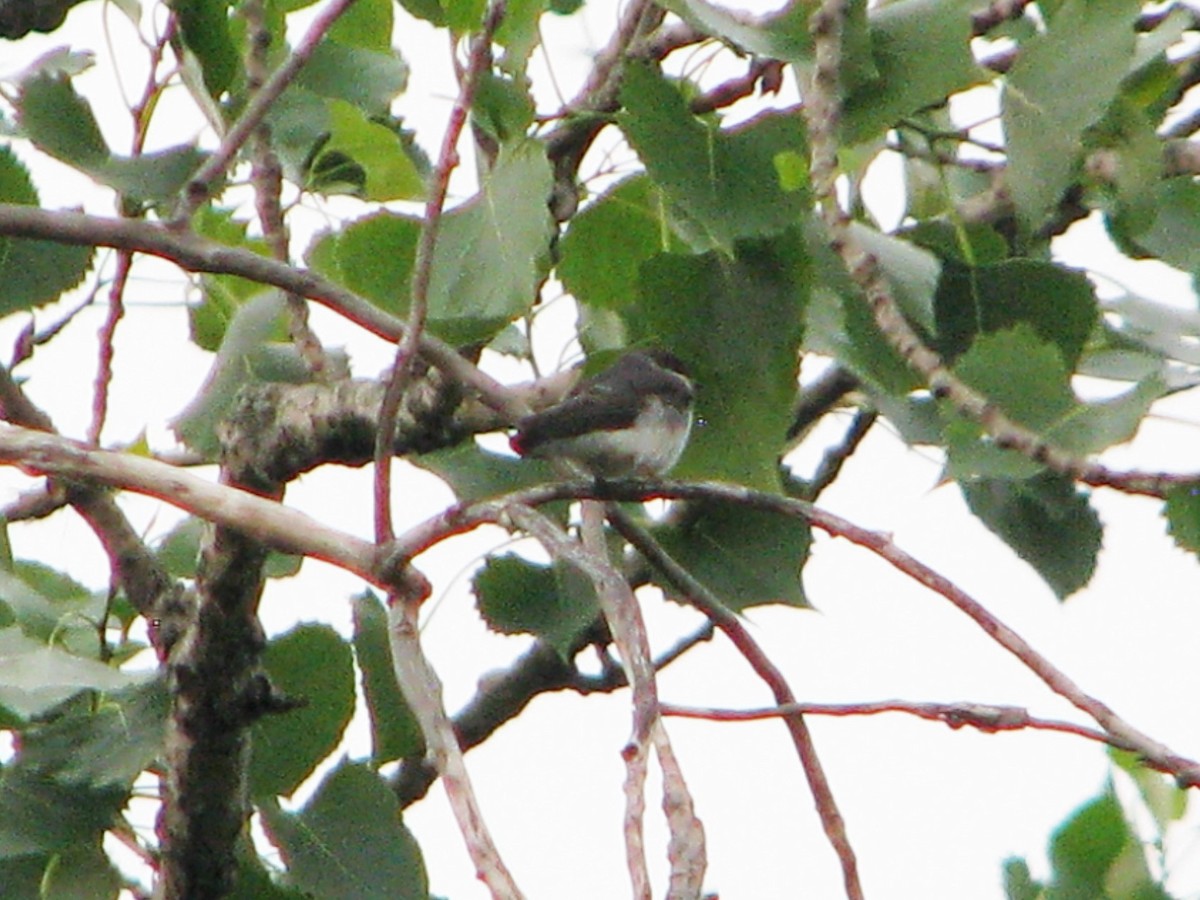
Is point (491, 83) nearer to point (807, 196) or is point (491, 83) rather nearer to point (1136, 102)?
point (807, 196)

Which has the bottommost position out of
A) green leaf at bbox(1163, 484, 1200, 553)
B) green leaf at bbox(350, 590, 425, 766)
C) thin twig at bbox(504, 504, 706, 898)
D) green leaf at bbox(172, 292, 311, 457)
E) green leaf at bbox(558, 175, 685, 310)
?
thin twig at bbox(504, 504, 706, 898)

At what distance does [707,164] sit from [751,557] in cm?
50

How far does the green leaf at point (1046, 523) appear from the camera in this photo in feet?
8.30

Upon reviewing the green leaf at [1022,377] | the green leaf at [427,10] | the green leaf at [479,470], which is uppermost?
the green leaf at [427,10]

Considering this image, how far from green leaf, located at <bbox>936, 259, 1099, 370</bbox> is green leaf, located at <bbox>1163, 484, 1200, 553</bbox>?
0.52m

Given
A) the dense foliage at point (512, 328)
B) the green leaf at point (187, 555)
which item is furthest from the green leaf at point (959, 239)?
the green leaf at point (187, 555)

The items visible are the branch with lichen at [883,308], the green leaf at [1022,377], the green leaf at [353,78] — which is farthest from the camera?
the green leaf at [353,78]

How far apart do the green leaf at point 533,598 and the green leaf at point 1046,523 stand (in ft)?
1.79

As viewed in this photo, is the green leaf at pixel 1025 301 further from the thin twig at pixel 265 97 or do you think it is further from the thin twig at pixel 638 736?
the thin twig at pixel 265 97

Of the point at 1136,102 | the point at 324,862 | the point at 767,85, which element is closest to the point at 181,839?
the point at 324,862

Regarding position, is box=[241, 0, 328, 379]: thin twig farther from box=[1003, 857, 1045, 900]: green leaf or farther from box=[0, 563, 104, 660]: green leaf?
box=[1003, 857, 1045, 900]: green leaf

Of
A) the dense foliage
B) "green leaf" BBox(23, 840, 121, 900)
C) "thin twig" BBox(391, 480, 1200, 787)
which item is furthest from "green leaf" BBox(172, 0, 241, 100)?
"green leaf" BBox(23, 840, 121, 900)

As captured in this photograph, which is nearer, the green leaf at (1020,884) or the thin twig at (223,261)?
the green leaf at (1020,884)

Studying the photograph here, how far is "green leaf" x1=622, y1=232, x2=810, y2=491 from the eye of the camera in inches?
97.6
